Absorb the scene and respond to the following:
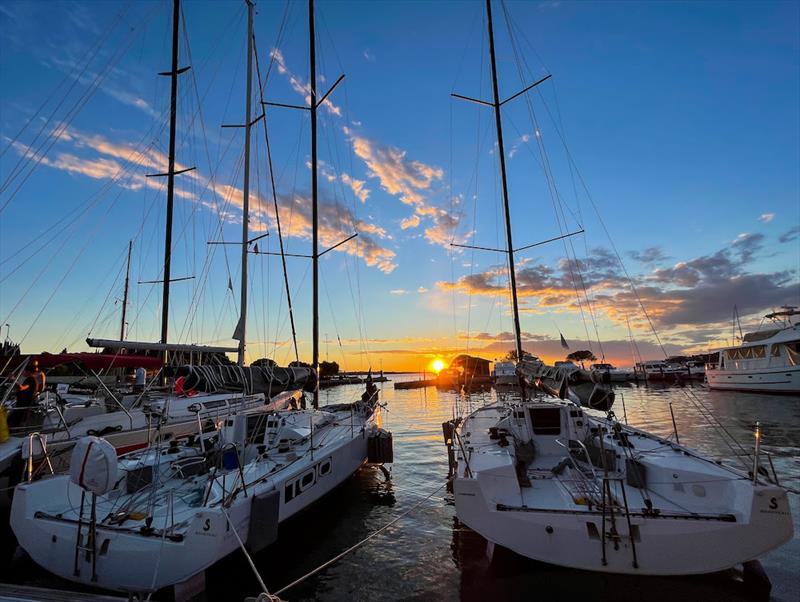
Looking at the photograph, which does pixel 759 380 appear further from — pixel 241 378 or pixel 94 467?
pixel 94 467

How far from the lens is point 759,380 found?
3878 centimetres

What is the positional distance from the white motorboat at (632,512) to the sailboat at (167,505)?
3.59m

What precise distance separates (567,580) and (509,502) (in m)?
1.53

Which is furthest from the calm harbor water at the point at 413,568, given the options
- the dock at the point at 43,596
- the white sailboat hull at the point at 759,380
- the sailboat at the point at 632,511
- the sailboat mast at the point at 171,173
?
the white sailboat hull at the point at 759,380

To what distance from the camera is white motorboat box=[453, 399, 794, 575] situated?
5.56m

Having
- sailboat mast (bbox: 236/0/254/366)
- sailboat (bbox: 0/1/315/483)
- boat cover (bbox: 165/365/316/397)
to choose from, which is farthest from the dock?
sailboat mast (bbox: 236/0/254/366)

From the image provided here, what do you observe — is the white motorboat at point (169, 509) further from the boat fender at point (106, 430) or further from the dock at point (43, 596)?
the boat fender at point (106, 430)

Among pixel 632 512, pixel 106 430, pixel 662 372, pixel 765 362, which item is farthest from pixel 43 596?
pixel 662 372

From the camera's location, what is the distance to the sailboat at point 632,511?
18.2 feet

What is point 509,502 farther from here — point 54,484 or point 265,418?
point 54,484

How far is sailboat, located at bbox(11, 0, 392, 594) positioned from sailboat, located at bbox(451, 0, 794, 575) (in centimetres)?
358

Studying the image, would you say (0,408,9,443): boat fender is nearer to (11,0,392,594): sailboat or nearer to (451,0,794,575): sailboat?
(11,0,392,594): sailboat

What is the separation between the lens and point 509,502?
677 centimetres

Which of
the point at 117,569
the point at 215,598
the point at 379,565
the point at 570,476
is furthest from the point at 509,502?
the point at 117,569
